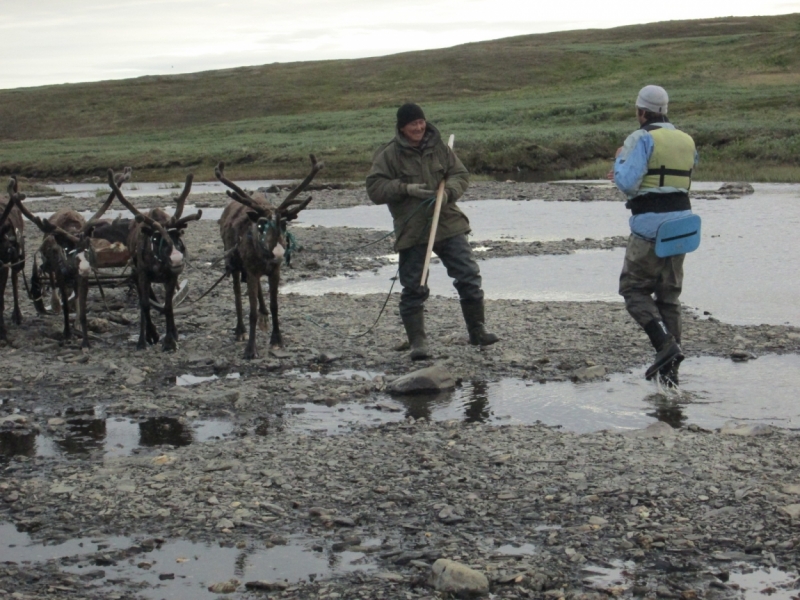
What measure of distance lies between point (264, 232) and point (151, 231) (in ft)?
3.82

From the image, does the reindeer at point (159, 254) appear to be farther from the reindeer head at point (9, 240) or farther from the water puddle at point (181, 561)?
the water puddle at point (181, 561)

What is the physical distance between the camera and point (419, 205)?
10.2 metres

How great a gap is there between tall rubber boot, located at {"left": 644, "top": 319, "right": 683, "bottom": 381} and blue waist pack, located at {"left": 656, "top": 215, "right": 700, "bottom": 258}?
1.89 feet

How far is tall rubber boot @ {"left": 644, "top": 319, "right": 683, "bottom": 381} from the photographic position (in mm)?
8773

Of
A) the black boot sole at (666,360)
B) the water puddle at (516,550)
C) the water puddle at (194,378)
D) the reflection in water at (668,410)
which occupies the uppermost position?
the black boot sole at (666,360)

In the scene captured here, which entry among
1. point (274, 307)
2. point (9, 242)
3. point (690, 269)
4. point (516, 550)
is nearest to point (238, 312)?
point (274, 307)

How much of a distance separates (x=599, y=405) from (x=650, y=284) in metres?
1.11

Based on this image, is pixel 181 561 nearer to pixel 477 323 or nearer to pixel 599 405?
pixel 599 405

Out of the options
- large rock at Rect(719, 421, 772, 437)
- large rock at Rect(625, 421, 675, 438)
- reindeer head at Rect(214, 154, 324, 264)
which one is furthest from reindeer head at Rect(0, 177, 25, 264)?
large rock at Rect(719, 421, 772, 437)

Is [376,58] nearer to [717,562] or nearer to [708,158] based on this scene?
[708,158]

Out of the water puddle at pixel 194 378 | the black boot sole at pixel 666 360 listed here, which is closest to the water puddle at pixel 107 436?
the water puddle at pixel 194 378

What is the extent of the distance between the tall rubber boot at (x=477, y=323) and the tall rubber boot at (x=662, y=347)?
194 cm

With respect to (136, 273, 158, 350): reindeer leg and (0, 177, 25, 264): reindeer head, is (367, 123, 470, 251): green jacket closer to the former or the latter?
(136, 273, 158, 350): reindeer leg

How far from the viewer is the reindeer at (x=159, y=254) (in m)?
10.8
